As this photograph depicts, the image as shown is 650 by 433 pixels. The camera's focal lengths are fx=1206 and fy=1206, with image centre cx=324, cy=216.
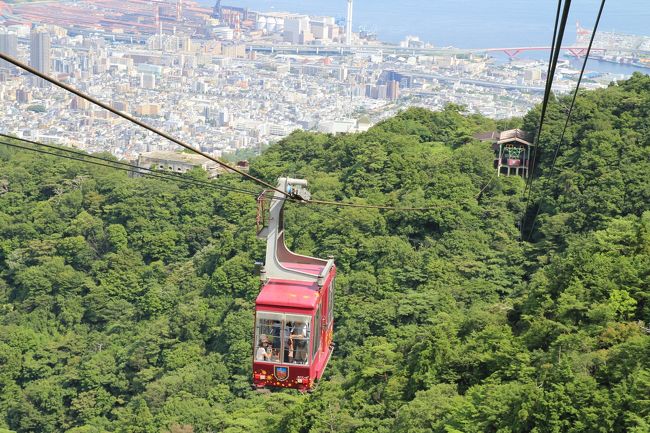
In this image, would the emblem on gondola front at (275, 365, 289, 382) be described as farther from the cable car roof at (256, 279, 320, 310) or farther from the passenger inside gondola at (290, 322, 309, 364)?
the cable car roof at (256, 279, 320, 310)

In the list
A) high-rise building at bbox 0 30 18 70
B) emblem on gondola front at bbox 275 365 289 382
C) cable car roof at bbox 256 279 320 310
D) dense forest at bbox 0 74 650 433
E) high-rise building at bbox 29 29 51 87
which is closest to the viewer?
cable car roof at bbox 256 279 320 310

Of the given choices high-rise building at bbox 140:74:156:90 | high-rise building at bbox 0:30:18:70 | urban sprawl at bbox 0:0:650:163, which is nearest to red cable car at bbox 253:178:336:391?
urban sprawl at bbox 0:0:650:163

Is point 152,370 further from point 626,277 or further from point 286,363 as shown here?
point 286,363

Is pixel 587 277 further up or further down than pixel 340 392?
further up

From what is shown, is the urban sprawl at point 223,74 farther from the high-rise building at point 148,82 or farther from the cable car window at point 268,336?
the cable car window at point 268,336

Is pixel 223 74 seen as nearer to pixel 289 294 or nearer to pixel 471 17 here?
pixel 471 17

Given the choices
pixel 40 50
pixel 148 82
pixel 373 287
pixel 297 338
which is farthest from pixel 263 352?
pixel 148 82

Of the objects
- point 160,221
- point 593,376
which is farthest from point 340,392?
point 160,221
